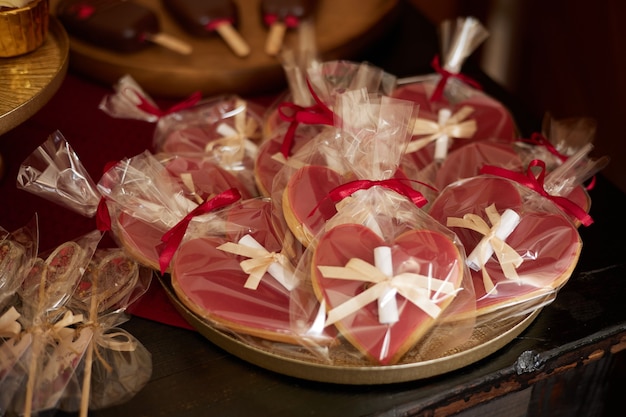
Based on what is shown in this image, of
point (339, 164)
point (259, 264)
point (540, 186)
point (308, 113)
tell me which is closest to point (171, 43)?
point (308, 113)

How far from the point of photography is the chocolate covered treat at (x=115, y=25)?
1.37m

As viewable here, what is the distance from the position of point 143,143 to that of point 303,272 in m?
0.56

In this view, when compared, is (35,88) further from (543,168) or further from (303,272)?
(543,168)

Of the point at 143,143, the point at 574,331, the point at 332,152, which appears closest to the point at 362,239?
the point at 332,152

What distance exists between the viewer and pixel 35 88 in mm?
1012

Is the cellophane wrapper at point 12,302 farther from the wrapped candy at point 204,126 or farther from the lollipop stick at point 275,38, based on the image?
the lollipop stick at point 275,38

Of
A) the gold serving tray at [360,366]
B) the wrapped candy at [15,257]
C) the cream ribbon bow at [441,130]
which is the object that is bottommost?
the gold serving tray at [360,366]

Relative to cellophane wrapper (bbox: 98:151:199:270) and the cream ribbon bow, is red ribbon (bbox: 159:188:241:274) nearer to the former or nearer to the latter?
cellophane wrapper (bbox: 98:151:199:270)

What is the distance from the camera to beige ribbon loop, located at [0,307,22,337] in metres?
0.87

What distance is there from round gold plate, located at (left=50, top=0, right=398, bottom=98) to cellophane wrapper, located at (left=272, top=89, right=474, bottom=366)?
1.65 feet

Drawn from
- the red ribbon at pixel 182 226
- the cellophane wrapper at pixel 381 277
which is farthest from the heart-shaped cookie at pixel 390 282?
the red ribbon at pixel 182 226

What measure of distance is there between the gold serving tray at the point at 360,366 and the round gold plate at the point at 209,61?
0.59 m

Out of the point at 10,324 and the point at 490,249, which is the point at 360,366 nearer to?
the point at 490,249

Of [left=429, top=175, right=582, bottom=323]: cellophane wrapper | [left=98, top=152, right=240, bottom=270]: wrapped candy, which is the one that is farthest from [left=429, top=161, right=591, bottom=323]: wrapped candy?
[left=98, top=152, right=240, bottom=270]: wrapped candy
